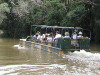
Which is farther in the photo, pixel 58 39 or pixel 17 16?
pixel 17 16

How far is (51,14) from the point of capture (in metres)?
37.1

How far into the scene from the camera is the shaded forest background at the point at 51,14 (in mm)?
33031

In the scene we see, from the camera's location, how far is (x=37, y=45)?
78.8 feet

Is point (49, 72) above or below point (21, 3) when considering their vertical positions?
below

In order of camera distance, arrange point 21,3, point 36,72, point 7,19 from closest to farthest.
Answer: point 36,72 < point 21,3 < point 7,19

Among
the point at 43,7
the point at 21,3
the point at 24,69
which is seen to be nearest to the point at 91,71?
the point at 24,69

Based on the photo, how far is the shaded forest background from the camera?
33.0 metres

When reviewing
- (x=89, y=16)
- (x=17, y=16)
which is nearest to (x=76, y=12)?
(x=89, y=16)

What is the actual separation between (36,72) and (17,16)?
36.9 meters

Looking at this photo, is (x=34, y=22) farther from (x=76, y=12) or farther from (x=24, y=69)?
(x=24, y=69)

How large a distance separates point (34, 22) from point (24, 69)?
2943 centimetres

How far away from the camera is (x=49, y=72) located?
12.5 metres

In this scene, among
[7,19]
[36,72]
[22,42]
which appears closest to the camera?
[36,72]

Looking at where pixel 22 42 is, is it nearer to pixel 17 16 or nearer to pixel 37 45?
pixel 37 45
